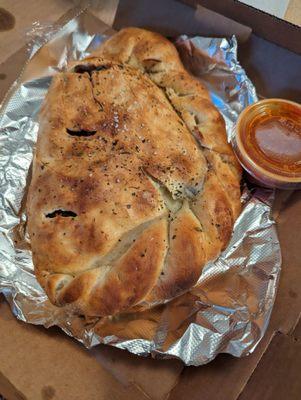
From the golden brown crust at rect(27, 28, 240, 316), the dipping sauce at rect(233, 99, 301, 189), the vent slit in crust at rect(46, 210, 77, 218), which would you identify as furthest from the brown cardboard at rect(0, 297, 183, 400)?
the dipping sauce at rect(233, 99, 301, 189)

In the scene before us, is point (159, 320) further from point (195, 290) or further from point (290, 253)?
point (290, 253)

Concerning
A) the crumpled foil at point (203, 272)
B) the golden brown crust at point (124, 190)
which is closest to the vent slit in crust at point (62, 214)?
the golden brown crust at point (124, 190)

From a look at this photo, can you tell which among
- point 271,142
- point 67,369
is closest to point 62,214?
point 67,369

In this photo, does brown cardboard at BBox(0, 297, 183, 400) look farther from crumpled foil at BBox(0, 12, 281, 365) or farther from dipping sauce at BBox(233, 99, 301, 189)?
A: dipping sauce at BBox(233, 99, 301, 189)

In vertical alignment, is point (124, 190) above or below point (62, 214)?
above

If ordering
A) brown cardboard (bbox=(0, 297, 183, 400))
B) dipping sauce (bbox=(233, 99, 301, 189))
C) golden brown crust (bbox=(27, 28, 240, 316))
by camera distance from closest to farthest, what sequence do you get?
1. golden brown crust (bbox=(27, 28, 240, 316))
2. brown cardboard (bbox=(0, 297, 183, 400))
3. dipping sauce (bbox=(233, 99, 301, 189))

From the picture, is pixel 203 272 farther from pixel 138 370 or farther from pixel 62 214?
pixel 62 214

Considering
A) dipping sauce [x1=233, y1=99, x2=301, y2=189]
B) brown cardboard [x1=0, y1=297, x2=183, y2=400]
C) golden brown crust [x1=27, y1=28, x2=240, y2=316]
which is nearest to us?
golden brown crust [x1=27, y1=28, x2=240, y2=316]
